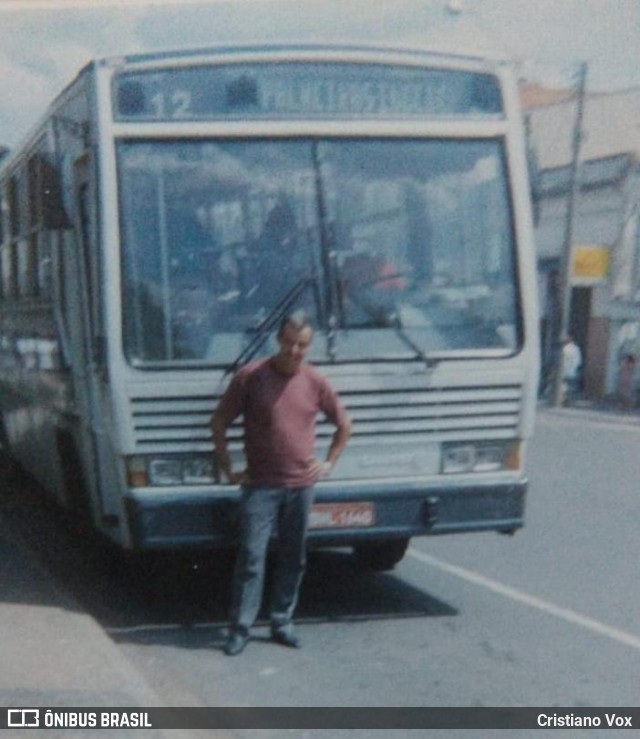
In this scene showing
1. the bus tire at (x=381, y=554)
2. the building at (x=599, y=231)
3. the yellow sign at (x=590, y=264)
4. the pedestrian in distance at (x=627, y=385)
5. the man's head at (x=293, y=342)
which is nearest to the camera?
the man's head at (x=293, y=342)

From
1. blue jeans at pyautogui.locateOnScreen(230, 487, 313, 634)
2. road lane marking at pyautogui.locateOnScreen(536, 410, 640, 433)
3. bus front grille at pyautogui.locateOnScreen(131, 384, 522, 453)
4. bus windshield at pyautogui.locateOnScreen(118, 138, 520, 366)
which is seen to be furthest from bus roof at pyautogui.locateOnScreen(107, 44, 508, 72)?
road lane marking at pyautogui.locateOnScreen(536, 410, 640, 433)

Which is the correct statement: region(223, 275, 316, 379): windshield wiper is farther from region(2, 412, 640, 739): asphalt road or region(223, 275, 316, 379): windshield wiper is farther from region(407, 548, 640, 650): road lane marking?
region(407, 548, 640, 650): road lane marking

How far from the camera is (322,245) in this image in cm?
688

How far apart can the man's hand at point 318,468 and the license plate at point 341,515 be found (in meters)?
0.30

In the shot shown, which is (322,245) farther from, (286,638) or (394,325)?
(286,638)

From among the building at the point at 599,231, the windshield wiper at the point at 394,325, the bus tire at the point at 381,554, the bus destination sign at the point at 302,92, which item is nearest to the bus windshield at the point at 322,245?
the windshield wiper at the point at 394,325

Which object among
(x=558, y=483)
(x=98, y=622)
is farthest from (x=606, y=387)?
(x=98, y=622)

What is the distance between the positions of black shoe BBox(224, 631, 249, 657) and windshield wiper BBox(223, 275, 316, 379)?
1.17 meters

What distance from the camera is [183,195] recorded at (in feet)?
22.2

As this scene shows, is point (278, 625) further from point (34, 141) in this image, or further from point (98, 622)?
point (34, 141)

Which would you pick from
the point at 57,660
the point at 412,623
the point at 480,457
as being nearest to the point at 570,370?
the point at 412,623

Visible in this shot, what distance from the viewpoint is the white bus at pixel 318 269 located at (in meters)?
6.68

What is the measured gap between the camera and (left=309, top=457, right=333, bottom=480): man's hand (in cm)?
655

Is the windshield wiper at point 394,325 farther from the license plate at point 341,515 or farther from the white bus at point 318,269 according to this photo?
the license plate at point 341,515
